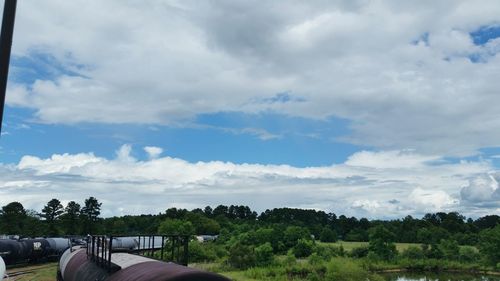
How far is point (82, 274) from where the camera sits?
19516 millimetres

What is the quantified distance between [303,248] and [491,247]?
115 feet

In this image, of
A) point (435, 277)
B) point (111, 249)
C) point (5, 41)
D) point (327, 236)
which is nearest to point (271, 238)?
point (435, 277)

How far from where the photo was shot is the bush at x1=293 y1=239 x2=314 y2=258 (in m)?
100

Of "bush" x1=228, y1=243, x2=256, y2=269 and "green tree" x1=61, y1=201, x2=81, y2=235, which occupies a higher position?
"green tree" x1=61, y1=201, x2=81, y2=235

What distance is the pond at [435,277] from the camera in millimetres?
84750

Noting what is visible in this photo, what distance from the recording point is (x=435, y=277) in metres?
89.2

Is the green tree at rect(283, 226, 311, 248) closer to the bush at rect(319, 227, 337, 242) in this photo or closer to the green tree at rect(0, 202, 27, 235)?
the bush at rect(319, 227, 337, 242)

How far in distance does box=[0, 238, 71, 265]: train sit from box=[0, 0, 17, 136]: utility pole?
171 feet

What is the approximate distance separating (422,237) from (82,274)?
406 ft

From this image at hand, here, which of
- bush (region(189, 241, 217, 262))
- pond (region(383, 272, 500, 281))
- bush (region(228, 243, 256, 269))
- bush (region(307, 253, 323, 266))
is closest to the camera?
bush (region(228, 243, 256, 269))

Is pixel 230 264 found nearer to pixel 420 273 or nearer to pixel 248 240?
pixel 248 240

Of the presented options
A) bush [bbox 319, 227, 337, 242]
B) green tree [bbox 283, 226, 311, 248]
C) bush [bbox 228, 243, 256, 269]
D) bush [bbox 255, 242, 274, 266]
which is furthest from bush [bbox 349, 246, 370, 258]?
bush [bbox 319, 227, 337, 242]

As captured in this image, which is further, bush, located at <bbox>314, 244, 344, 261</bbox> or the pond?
bush, located at <bbox>314, 244, 344, 261</bbox>

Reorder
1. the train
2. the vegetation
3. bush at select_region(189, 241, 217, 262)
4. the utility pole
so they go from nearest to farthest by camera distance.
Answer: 1. the utility pole
2. the train
3. the vegetation
4. bush at select_region(189, 241, 217, 262)
